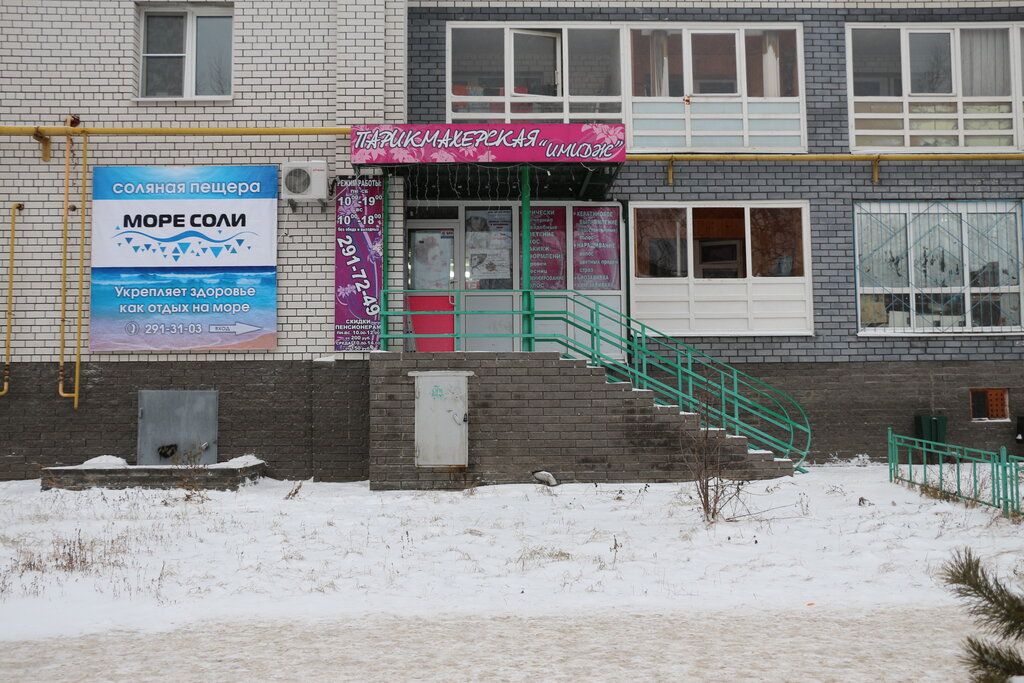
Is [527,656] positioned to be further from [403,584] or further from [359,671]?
[403,584]

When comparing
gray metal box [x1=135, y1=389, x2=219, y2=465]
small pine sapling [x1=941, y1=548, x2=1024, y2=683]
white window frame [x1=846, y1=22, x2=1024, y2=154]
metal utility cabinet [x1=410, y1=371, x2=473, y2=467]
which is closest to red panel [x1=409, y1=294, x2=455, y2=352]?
metal utility cabinet [x1=410, y1=371, x2=473, y2=467]

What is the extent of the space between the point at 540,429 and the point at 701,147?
5430 mm

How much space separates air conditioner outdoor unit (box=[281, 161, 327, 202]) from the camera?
11.9 meters

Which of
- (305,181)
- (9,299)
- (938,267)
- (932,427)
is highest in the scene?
(305,181)

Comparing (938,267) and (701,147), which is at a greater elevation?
(701,147)

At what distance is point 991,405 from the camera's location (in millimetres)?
13148

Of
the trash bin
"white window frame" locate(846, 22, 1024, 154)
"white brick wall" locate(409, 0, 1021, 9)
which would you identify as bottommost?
the trash bin

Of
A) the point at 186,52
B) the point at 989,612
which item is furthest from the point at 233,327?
the point at 989,612

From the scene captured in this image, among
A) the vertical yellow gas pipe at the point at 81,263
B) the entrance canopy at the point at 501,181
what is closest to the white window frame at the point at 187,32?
the vertical yellow gas pipe at the point at 81,263

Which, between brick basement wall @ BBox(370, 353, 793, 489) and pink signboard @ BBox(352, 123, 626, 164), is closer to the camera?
brick basement wall @ BBox(370, 353, 793, 489)

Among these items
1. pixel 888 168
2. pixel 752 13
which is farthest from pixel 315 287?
pixel 888 168

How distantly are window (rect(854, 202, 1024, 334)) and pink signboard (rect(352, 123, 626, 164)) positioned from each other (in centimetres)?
495

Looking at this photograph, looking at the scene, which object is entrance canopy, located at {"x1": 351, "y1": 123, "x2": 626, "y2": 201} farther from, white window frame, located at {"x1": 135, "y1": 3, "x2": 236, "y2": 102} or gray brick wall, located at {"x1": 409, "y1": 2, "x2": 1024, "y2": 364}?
white window frame, located at {"x1": 135, "y1": 3, "x2": 236, "y2": 102}

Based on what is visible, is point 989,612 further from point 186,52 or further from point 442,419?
point 186,52
